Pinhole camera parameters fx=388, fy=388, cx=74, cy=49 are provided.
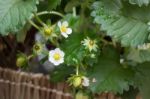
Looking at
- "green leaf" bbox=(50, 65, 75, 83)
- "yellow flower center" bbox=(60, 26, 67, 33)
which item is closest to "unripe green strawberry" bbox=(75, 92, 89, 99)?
"green leaf" bbox=(50, 65, 75, 83)

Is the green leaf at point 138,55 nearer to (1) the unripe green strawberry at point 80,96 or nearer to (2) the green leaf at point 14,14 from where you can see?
(1) the unripe green strawberry at point 80,96

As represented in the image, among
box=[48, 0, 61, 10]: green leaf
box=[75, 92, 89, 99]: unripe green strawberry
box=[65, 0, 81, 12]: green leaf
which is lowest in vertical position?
box=[75, 92, 89, 99]: unripe green strawberry

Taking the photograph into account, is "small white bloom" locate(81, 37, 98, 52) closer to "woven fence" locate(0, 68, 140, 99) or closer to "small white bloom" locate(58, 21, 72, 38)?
"small white bloom" locate(58, 21, 72, 38)

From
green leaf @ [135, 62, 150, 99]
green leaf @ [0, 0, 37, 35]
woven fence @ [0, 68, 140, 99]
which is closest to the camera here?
green leaf @ [0, 0, 37, 35]

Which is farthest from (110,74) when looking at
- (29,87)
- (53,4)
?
(29,87)

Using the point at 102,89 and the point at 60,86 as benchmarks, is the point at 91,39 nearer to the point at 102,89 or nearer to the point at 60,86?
the point at 102,89

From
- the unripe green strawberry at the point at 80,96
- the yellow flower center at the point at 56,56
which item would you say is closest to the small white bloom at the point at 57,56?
the yellow flower center at the point at 56,56
